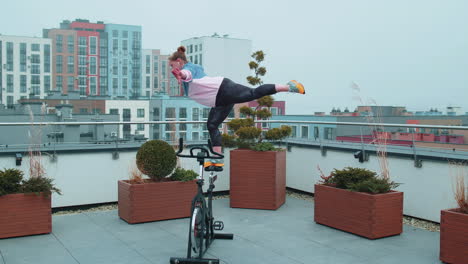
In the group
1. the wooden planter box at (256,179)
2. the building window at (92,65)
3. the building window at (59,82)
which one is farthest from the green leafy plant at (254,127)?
the building window at (92,65)

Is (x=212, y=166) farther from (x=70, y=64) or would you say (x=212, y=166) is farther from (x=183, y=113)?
(x=70, y=64)

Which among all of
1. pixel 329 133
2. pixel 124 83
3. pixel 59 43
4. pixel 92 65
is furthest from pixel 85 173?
pixel 124 83

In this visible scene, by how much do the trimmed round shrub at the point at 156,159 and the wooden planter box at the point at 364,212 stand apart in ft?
6.01

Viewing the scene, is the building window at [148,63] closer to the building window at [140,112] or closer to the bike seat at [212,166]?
the building window at [140,112]

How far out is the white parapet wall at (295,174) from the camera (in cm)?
530

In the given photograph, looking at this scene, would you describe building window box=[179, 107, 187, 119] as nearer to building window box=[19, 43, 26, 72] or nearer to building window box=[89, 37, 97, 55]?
building window box=[89, 37, 97, 55]

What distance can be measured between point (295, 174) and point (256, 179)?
1.28 meters

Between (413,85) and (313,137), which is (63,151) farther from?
(413,85)

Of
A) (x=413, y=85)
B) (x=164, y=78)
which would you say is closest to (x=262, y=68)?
(x=413, y=85)

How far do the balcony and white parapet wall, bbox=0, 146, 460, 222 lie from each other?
1 centimetres

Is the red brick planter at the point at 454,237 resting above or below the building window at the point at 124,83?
below

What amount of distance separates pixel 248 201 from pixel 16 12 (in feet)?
62.7

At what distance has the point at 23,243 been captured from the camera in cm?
459

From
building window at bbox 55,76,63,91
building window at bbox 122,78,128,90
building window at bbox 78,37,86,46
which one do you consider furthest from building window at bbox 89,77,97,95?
building window at bbox 78,37,86,46
